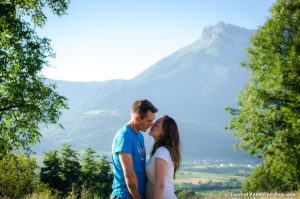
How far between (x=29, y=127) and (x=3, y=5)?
6093 millimetres

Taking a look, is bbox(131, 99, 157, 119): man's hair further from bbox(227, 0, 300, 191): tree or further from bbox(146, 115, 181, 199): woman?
bbox(227, 0, 300, 191): tree

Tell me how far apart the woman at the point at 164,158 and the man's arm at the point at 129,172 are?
302 mm

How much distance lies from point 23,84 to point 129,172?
48.9ft

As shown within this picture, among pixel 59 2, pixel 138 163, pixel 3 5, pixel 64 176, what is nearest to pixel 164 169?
pixel 138 163

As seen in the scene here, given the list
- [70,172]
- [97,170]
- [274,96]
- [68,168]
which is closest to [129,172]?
[274,96]

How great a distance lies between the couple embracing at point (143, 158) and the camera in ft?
18.9

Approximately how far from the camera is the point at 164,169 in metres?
5.80

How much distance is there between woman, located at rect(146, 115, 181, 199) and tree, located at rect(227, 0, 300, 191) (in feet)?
51.2

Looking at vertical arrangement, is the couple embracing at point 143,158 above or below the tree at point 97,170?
above

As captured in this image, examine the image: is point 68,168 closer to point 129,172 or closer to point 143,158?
point 143,158

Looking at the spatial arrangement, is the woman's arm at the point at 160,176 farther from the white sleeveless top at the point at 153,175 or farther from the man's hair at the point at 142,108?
the man's hair at the point at 142,108

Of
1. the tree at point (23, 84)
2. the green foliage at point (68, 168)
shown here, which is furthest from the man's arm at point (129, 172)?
the green foliage at point (68, 168)

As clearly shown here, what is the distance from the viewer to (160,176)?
5754 millimetres

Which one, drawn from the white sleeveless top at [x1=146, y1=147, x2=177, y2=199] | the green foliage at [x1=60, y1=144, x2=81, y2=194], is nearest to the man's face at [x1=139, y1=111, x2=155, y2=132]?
the white sleeveless top at [x1=146, y1=147, x2=177, y2=199]
